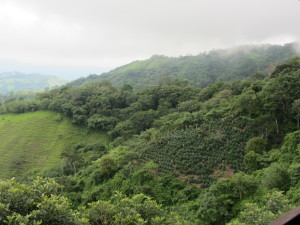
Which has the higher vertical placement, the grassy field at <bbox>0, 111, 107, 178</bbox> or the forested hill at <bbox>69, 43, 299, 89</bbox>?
the forested hill at <bbox>69, 43, 299, 89</bbox>

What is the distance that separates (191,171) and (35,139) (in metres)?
29.8

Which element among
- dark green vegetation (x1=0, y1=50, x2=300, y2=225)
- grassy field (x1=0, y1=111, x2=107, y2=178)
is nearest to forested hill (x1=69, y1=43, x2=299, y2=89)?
grassy field (x1=0, y1=111, x2=107, y2=178)

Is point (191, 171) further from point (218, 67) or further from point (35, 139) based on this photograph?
point (218, 67)

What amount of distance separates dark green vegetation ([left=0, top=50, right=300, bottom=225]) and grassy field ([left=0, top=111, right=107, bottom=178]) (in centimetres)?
228

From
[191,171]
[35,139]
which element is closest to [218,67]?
[35,139]

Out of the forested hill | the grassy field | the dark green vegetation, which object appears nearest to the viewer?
the dark green vegetation

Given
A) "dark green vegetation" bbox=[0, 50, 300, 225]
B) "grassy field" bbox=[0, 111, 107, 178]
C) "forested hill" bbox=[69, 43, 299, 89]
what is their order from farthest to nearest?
"forested hill" bbox=[69, 43, 299, 89], "grassy field" bbox=[0, 111, 107, 178], "dark green vegetation" bbox=[0, 50, 300, 225]

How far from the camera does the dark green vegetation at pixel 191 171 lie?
5.92 meters

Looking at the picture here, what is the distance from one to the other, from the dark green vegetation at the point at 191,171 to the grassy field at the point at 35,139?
2276 mm

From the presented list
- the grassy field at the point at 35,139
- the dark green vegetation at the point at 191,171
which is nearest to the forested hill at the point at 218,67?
the grassy field at the point at 35,139

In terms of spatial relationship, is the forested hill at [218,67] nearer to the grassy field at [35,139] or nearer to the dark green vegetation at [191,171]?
the grassy field at [35,139]

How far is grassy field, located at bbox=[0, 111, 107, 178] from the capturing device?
3111 cm

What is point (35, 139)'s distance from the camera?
36.4m

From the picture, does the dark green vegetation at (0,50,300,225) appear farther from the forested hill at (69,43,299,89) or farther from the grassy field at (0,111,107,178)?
the forested hill at (69,43,299,89)
